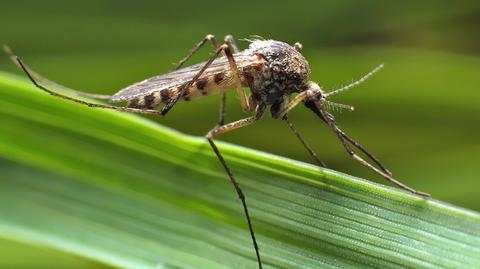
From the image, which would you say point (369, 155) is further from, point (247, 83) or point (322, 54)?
point (322, 54)

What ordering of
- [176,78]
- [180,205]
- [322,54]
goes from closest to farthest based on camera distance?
[180,205]
[176,78]
[322,54]

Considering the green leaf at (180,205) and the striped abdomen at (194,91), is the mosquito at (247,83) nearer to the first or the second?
the striped abdomen at (194,91)

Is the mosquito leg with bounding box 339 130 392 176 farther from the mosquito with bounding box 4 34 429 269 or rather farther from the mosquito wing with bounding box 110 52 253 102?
the mosquito wing with bounding box 110 52 253 102

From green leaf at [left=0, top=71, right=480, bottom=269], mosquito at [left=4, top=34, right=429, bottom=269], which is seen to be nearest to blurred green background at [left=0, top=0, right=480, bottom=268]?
mosquito at [left=4, top=34, right=429, bottom=269]

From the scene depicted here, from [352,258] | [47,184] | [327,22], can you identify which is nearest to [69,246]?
[47,184]

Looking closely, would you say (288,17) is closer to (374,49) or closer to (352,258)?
(374,49)

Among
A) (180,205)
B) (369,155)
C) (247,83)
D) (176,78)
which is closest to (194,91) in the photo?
(176,78)

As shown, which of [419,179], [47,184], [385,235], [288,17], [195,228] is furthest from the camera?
[288,17]
